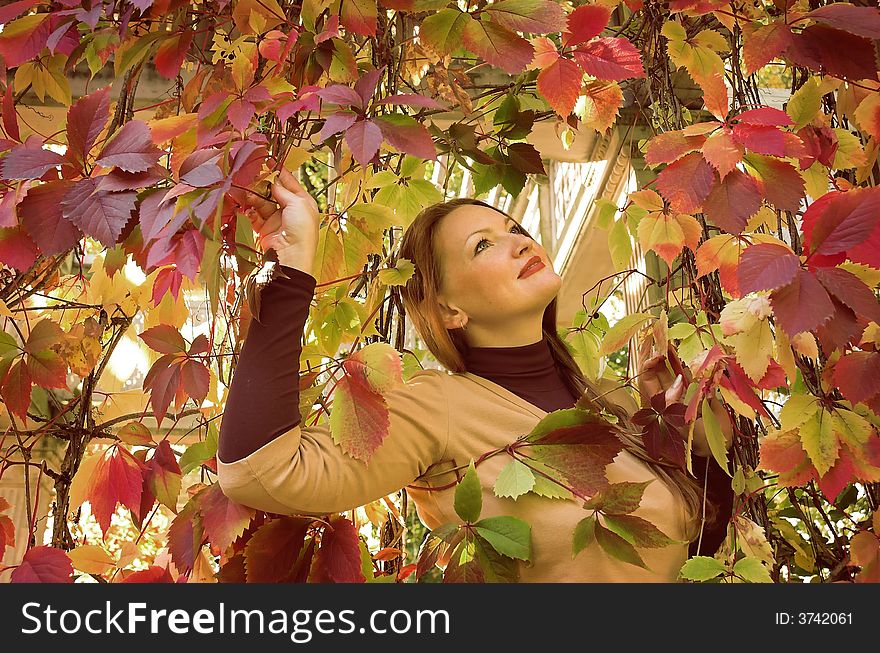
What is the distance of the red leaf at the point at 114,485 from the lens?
1.00m

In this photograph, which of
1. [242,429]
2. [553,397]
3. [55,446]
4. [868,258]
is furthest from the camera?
[55,446]

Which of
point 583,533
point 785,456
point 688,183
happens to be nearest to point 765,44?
point 688,183

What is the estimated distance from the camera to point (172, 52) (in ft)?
3.65

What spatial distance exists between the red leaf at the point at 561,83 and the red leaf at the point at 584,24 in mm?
23

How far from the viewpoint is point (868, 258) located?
2.40 feet

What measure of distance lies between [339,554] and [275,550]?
75mm

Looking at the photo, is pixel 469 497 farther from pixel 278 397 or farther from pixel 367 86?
pixel 367 86

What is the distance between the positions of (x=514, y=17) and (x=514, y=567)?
0.55m

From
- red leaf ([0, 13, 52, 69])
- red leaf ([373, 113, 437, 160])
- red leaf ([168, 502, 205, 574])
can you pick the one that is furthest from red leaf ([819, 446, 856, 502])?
red leaf ([0, 13, 52, 69])

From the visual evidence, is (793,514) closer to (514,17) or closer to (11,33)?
(514,17)

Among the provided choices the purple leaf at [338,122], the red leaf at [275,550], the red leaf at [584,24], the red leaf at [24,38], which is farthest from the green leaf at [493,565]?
the red leaf at [24,38]

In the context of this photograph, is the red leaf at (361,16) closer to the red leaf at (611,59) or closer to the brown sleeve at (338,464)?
the red leaf at (611,59)

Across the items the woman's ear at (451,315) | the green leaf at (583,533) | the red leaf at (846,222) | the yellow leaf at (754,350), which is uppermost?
the woman's ear at (451,315)
